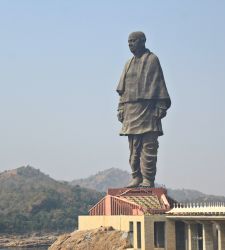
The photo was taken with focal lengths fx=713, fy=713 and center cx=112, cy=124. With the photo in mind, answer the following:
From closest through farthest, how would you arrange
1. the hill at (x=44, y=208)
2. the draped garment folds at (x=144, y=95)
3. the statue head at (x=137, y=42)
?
the draped garment folds at (x=144, y=95) → the statue head at (x=137, y=42) → the hill at (x=44, y=208)

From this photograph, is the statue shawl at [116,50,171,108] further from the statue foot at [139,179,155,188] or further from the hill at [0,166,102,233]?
the hill at [0,166,102,233]

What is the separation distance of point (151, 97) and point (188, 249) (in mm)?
17366

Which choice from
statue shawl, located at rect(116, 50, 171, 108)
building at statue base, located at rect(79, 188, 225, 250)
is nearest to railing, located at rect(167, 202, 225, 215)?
building at statue base, located at rect(79, 188, 225, 250)

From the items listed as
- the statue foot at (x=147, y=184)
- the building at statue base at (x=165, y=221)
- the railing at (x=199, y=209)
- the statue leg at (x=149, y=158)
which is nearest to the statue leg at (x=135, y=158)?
the statue leg at (x=149, y=158)

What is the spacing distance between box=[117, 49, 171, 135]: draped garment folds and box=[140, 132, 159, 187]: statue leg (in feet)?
2.57

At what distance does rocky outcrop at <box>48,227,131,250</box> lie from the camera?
57194 millimetres

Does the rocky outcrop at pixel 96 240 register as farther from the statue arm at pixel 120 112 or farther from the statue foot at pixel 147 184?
the statue arm at pixel 120 112

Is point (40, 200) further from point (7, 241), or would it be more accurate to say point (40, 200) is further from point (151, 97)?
point (151, 97)

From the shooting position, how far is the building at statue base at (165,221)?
51.4m

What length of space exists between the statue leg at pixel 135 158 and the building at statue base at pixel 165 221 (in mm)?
3662

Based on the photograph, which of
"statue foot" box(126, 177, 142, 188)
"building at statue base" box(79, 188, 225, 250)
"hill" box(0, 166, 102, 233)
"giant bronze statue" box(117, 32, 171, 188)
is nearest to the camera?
"building at statue base" box(79, 188, 225, 250)

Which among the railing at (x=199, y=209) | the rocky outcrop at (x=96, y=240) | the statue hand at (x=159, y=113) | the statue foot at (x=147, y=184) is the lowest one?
the rocky outcrop at (x=96, y=240)

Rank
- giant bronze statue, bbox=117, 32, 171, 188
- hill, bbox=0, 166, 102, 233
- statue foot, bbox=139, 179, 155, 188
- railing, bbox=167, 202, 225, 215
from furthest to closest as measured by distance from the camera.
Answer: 1. hill, bbox=0, 166, 102, 233
2. giant bronze statue, bbox=117, 32, 171, 188
3. statue foot, bbox=139, 179, 155, 188
4. railing, bbox=167, 202, 225, 215

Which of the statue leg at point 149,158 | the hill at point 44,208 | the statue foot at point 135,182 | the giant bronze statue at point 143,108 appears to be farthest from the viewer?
the hill at point 44,208
